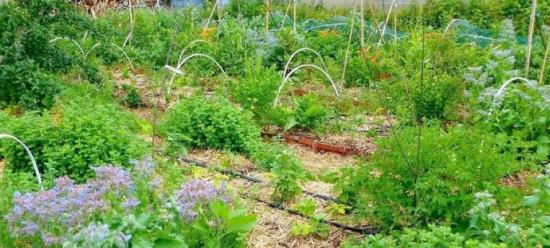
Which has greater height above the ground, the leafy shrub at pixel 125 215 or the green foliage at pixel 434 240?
the leafy shrub at pixel 125 215

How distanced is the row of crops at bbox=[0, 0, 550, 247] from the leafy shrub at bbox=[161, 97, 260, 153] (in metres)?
0.01

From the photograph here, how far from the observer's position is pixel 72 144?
13.4 feet

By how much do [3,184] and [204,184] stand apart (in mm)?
1100

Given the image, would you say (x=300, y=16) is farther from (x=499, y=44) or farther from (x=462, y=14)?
(x=499, y=44)

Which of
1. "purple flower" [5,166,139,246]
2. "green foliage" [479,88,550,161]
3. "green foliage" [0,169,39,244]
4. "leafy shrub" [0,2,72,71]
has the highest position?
"leafy shrub" [0,2,72,71]

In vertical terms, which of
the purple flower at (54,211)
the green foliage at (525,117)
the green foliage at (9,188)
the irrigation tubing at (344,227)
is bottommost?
the irrigation tubing at (344,227)

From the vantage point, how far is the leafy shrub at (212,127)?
4.92 metres

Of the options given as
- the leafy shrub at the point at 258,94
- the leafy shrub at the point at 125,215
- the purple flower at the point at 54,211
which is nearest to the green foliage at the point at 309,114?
the leafy shrub at the point at 258,94

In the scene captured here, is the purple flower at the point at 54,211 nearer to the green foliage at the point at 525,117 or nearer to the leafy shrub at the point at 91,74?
the green foliage at the point at 525,117

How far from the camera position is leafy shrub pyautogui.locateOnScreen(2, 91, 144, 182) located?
397 cm

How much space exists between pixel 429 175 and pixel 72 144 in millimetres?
2080

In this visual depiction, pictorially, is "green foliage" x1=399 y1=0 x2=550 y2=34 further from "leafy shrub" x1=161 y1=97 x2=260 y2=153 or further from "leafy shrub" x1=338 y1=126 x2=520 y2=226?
"leafy shrub" x1=338 y1=126 x2=520 y2=226

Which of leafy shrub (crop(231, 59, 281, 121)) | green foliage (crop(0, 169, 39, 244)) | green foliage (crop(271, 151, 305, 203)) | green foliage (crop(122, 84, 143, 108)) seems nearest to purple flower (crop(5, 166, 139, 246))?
green foliage (crop(0, 169, 39, 244))

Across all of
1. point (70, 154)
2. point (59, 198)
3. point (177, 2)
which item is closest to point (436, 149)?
point (59, 198)
